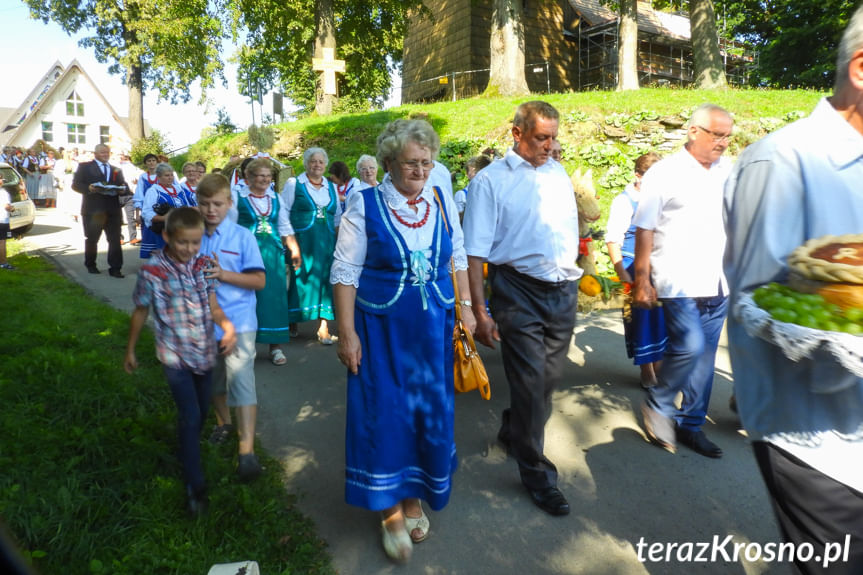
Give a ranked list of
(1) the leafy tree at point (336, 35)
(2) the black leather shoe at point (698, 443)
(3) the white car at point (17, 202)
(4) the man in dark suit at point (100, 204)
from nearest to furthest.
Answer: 1. (2) the black leather shoe at point (698, 443)
2. (4) the man in dark suit at point (100, 204)
3. (3) the white car at point (17, 202)
4. (1) the leafy tree at point (336, 35)

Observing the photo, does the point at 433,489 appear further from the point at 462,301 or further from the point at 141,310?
the point at 141,310

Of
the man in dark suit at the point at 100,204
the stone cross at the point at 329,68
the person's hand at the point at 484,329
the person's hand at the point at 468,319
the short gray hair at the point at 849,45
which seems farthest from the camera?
the stone cross at the point at 329,68

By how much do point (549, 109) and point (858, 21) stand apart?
6.53 ft

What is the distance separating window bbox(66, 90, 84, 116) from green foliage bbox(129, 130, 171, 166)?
88.9ft

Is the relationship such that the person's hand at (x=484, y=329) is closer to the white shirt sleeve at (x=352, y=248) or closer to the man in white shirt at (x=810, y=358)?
the white shirt sleeve at (x=352, y=248)

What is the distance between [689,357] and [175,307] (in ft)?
10.2

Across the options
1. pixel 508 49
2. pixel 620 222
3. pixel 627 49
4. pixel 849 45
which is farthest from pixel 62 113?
pixel 849 45

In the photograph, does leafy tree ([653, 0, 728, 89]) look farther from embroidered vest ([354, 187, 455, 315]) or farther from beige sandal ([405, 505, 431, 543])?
beige sandal ([405, 505, 431, 543])

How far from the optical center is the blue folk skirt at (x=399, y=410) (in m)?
2.99

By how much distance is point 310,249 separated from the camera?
694cm

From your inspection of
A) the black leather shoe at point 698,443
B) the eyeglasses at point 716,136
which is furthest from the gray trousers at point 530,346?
the eyeglasses at point 716,136

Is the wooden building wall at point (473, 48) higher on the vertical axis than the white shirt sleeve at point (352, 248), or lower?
higher

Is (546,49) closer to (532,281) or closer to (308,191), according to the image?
(308,191)

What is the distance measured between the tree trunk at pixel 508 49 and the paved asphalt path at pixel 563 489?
1508 centimetres
